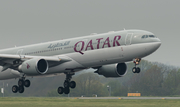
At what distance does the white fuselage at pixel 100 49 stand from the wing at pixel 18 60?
49cm

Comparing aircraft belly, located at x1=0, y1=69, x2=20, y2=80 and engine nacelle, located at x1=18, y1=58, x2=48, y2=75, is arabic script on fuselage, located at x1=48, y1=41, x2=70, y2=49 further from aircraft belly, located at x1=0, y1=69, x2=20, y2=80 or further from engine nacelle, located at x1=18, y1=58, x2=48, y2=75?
aircraft belly, located at x1=0, y1=69, x2=20, y2=80

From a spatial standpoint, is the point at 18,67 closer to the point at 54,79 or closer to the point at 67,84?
the point at 67,84

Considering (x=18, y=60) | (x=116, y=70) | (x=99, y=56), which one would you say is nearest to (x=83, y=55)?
(x=99, y=56)

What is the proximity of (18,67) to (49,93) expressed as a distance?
32359 millimetres

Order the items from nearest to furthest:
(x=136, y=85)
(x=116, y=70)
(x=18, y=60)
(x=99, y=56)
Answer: (x=99, y=56) → (x=18, y=60) → (x=116, y=70) → (x=136, y=85)

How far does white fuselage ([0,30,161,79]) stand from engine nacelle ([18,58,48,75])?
2.26 m

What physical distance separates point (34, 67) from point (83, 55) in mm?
5953

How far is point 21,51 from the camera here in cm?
5322

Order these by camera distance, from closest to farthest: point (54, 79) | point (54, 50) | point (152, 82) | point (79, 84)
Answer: point (54, 50) → point (54, 79) → point (79, 84) → point (152, 82)

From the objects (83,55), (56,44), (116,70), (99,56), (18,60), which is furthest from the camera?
(116,70)

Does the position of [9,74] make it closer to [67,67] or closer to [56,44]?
[56,44]

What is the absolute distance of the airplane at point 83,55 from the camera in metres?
42.2

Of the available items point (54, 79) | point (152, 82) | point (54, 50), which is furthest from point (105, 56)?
point (152, 82)

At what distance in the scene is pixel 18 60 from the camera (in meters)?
48.2
